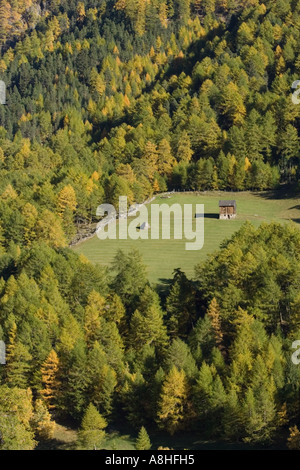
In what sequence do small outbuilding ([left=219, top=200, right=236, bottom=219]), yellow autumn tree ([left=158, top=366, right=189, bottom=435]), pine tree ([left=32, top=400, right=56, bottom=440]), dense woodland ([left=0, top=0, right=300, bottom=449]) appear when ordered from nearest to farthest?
dense woodland ([left=0, top=0, right=300, bottom=449]), pine tree ([left=32, top=400, right=56, bottom=440]), yellow autumn tree ([left=158, top=366, right=189, bottom=435]), small outbuilding ([left=219, top=200, right=236, bottom=219])

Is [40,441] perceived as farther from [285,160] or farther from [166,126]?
[166,126]

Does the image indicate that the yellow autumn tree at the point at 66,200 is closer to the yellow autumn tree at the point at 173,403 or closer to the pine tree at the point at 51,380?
the pine tree at the point at 51,380

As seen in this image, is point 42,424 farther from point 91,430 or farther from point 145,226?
point 145,226

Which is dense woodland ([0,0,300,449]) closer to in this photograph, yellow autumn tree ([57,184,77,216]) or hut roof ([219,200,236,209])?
yellow autumn tree ([57,184,77,216])

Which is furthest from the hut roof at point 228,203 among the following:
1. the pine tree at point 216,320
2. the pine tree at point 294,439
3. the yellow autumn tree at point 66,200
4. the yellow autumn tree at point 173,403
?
the pine tree at point 294,439

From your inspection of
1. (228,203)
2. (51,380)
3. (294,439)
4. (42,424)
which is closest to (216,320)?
(294,439)

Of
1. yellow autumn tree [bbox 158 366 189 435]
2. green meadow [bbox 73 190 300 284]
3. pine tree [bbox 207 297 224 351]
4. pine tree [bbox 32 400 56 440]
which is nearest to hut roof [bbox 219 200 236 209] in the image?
green meadow [bbox 73 190 300 284]

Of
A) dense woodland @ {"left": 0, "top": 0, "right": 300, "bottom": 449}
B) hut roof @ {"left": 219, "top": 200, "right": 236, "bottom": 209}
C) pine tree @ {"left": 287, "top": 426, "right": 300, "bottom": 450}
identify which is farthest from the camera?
hut roof @ {"left": 219, "top": 200, "right": 236, "bottom": 209}

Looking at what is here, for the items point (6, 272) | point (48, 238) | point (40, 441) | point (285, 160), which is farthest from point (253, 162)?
point (40, 441)
